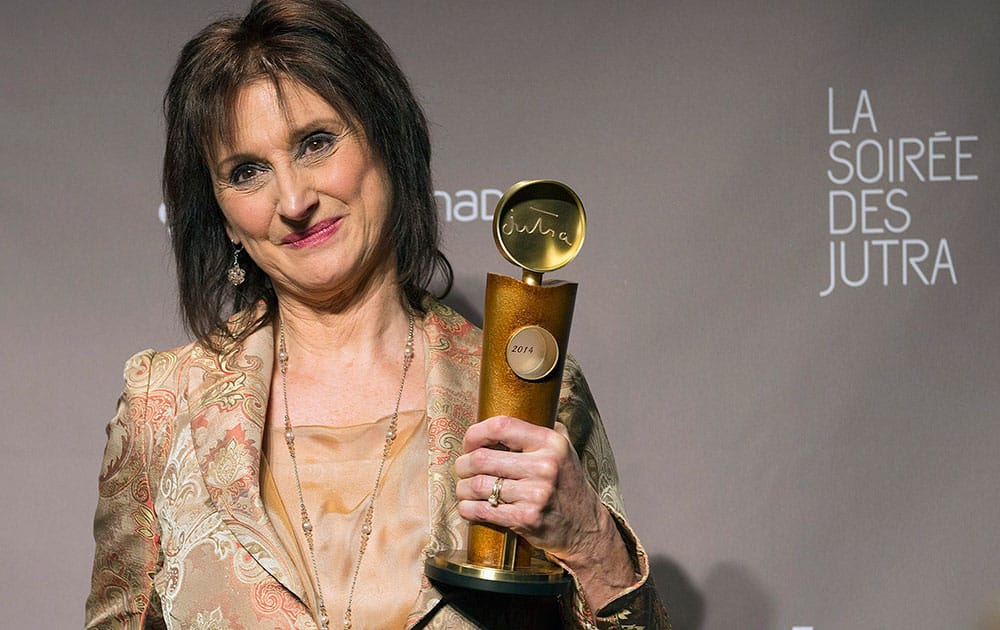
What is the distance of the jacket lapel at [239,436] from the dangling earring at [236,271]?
0.24ft

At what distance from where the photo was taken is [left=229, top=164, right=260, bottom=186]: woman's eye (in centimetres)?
148

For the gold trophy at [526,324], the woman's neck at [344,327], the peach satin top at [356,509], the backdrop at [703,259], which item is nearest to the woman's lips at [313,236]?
the woman's neck at [344,327]

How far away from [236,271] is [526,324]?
1.95 ft

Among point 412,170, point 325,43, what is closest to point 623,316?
point 412,170

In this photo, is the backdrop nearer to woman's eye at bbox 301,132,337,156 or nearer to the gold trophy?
woman's eye at bbox 301,132,337,156

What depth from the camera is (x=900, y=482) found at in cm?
200

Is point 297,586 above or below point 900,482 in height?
below

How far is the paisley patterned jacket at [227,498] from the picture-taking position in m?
1.36

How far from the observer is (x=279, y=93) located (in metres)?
1.44

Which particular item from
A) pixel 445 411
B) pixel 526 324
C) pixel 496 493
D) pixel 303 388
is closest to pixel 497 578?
pixel 496 493

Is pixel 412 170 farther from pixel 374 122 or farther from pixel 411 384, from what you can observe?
pixel 411 384

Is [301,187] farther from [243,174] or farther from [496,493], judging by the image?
[496,493]

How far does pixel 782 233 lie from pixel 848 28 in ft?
1.16
